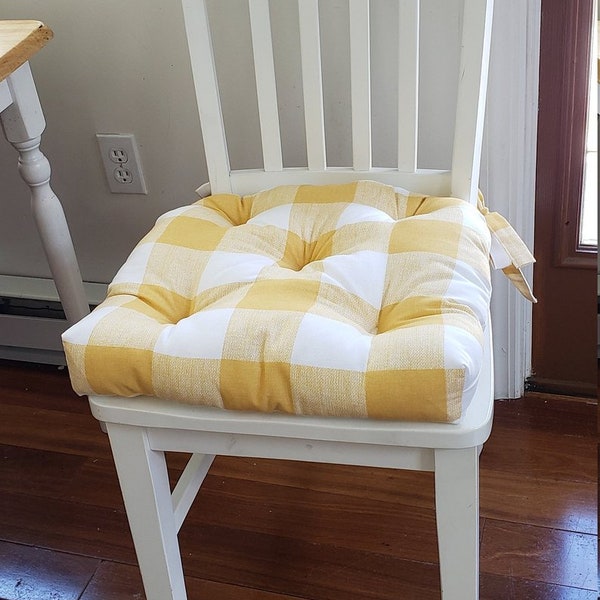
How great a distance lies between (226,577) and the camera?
1186 mm

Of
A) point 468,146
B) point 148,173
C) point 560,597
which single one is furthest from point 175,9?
point 560,597

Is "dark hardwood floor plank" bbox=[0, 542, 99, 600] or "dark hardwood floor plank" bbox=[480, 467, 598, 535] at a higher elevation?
"dark hardwood floor plank" bbox=[0, 542, 99, 600]

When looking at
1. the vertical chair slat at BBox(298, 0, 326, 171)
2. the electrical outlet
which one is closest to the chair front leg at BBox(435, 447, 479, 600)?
the vertical chair slat at BBox(298, 0, 326, 171)

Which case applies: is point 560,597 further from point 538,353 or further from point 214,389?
point 214,389

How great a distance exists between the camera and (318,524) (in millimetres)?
1252

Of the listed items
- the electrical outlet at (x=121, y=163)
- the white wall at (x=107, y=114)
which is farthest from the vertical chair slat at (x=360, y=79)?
the electrical outlet at (x=121, y=163)

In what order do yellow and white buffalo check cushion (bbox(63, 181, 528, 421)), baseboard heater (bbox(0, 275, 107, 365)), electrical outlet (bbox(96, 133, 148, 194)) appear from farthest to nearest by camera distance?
baseboard heater (bbox(0, 275, 107, 365)) < electrical outlet (bbox(96, 133, 148, 194)) < yellow and white buffalo check cushion (bbox(63, 181, 528, 421))

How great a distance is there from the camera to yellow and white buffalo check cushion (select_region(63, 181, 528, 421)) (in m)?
0.78

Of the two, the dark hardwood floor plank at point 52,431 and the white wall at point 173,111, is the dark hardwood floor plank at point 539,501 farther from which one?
the dark hardwood floor plank at point 52,431

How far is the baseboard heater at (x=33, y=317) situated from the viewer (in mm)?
1599

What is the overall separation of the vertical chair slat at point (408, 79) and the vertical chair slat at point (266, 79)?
16 cm

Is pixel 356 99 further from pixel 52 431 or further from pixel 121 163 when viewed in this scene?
pixel 52 431

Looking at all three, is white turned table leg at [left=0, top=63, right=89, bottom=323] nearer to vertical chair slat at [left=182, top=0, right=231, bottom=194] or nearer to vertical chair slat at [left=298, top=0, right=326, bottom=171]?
vertical chair slat at [left=182, top=0, right=231, bottom=194]

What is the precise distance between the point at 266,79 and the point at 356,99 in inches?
4.5
